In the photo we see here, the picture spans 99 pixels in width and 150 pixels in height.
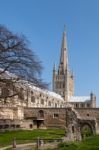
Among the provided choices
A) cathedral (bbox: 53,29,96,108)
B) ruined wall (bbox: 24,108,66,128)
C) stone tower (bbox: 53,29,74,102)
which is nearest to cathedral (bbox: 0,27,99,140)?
ruined wall (bbox: 24,108,66,128)

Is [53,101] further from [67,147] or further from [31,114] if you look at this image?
[67,147]

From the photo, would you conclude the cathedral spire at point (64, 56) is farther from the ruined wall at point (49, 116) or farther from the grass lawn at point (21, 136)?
the grass lawn at point (21, 136)

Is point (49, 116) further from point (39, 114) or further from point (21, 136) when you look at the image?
point (21, 136)

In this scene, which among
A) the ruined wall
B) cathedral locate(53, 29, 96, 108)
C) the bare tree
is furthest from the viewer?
cathedral locate(53, 29, 96, 108)

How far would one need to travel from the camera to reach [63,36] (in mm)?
153375

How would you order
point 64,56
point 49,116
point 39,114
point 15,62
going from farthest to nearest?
1. point 64,56
2. point 39,114
3. point 49,116
4. point 15,62

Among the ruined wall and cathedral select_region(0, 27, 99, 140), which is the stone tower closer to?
cathedral select_region(0, 27, 99, 140)

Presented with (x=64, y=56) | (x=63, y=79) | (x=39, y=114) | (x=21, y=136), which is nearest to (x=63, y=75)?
(x=63, y=79)

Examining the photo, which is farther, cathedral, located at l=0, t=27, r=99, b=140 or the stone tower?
the stone tower

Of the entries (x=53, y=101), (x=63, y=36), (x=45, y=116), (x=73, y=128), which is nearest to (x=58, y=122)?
(x=45, y=116)

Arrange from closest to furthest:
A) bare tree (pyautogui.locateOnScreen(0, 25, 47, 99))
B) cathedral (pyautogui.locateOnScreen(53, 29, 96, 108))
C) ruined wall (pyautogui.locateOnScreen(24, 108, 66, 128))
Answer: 1. bare tree (pyautogui.locateOnScreen(0, 25, 47, 99))
2. ruined wall (pyautogui.locateOnScreen(24, 108, 66, 128))
3. cathedral (pyautogui.locateOnScreen(53, 29, 96, 108))

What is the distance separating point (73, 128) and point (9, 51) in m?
17.1

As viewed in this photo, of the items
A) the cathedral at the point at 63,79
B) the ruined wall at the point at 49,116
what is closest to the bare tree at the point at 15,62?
the ruined wall at the point at 49,116

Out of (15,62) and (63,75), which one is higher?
(63,75)
